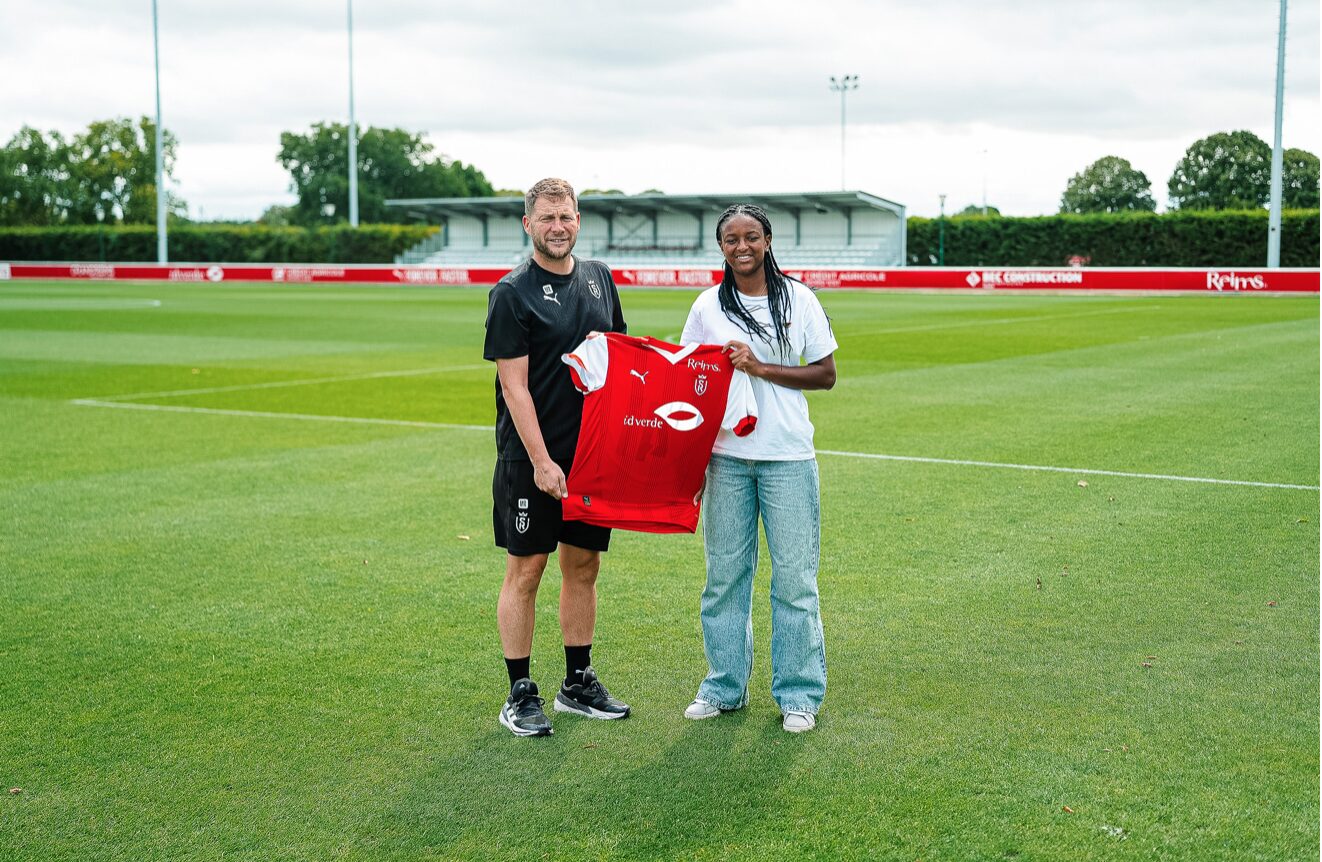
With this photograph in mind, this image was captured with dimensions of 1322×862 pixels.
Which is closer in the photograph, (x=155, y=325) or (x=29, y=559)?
(x=29, y=559)

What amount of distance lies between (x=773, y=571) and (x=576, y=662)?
2.73 feet

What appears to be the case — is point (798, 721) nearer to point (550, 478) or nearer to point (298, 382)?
point (550, 478)

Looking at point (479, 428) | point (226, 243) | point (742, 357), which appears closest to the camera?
point (742, 357)

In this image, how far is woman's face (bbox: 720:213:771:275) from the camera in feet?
15.4

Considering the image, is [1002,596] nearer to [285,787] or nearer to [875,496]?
[875,496]

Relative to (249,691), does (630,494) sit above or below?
above

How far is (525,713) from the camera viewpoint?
4891 millimetres

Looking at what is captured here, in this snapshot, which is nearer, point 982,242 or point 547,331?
point 547,331

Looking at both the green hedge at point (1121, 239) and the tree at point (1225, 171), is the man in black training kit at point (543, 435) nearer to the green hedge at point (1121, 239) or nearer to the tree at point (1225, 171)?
the green hedge at point (1121, 239)

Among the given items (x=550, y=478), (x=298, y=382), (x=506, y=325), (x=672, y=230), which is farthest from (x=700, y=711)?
(x=672, y=230)

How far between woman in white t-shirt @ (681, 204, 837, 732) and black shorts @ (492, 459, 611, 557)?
19.5 inches

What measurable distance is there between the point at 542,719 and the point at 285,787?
92 cm

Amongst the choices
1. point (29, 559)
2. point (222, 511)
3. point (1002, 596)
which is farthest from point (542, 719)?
point (222, 511)

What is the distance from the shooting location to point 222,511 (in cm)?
881
